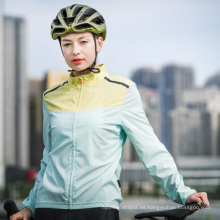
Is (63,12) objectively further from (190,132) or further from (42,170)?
(190,132)

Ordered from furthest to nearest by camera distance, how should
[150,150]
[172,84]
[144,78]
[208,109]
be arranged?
[144,78], [172,84], [208,109], [150,150]

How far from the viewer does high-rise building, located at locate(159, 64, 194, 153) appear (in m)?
114

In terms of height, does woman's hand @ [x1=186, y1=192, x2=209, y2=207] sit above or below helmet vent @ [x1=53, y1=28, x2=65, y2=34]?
below

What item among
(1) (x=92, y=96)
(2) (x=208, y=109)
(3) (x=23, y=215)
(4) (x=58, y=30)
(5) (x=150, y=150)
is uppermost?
(4) (x=58, y=30)

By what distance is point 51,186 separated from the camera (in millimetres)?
1844

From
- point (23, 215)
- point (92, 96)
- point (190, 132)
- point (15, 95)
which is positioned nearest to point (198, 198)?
point (92, 96)

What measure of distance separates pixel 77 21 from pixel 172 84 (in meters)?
115

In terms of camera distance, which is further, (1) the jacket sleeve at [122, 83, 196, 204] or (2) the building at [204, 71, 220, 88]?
(2) the building at [204, 71, 220, 88]

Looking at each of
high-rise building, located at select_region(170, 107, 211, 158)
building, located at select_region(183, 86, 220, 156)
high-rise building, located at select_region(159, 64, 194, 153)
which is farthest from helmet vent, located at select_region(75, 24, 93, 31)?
high-rise building, located at select_region(159, 64, 194, 153)

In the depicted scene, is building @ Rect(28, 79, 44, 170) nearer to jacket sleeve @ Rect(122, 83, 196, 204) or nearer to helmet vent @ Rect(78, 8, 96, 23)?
helmet vent @ Rect(78, 8, 96, 23)

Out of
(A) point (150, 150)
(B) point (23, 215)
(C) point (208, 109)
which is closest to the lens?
(A) point (150, 150)

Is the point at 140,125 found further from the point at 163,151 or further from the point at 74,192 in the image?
the point at 74,192

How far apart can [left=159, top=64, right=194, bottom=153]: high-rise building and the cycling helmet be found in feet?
362

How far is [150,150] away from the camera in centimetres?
187
